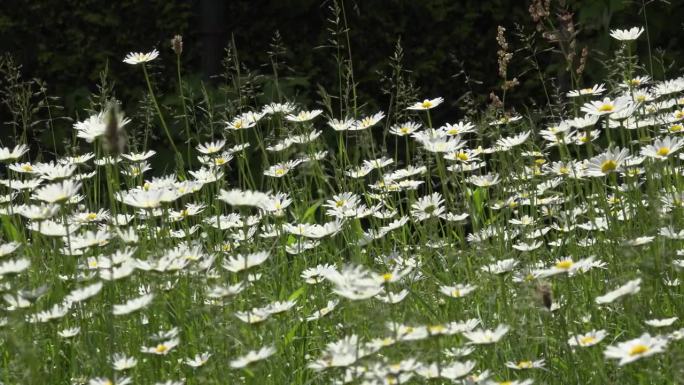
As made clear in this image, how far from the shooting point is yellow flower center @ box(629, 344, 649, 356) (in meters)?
1.83

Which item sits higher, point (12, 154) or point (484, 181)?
point (12, 154)

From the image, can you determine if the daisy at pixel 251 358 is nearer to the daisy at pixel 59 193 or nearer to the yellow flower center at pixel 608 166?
the daisy at pixel 59 193

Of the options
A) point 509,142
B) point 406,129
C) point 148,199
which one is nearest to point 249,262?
point 148,199

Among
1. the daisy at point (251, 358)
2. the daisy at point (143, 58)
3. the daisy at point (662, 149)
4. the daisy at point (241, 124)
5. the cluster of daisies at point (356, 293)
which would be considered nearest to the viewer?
the daisy at point (251, 358)

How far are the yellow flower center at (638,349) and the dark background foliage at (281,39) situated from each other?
392 cm

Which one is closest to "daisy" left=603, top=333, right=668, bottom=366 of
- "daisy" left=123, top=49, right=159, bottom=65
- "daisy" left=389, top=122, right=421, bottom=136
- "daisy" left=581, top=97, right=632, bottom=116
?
"daisy" left=581, top=97, right=632, bottom=116

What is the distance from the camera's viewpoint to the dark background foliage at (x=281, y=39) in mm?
5828

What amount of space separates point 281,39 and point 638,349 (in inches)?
170

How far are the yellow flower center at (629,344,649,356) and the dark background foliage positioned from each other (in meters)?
3.92

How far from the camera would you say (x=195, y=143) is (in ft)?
17.3

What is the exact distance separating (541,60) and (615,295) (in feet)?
13.6

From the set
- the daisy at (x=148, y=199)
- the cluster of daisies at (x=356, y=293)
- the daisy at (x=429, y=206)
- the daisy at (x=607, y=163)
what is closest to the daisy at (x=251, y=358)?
the cluster of daisies at (x=356, y=293)

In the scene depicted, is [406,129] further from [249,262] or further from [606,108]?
[249,262]

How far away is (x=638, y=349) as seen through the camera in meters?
1.84
